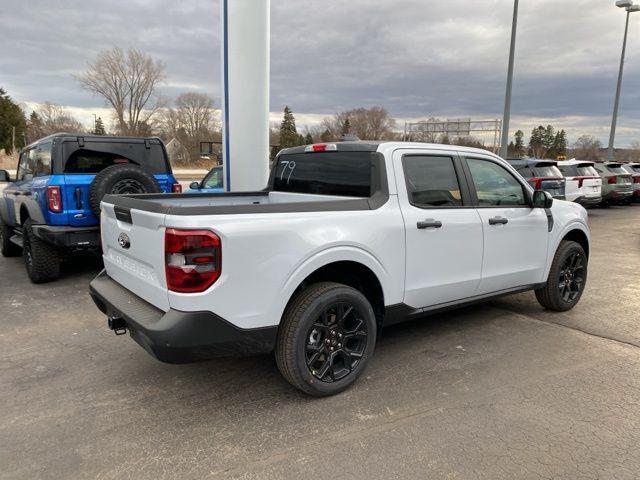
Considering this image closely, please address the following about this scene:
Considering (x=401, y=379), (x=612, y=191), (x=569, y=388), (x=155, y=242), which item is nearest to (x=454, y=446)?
(x=401, y=379)

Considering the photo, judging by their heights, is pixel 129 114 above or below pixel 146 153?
above

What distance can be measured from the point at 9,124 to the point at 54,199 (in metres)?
67.1

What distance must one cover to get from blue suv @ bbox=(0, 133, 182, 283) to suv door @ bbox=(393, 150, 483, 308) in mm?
3874

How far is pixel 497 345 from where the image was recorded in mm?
4324

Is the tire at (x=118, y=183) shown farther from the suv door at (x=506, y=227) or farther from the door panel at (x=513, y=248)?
the door panel at (x=513, y=248)

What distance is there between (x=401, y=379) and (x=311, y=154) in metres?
2.15

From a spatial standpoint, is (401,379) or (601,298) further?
(601,298)

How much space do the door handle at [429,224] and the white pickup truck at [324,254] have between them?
11 mm

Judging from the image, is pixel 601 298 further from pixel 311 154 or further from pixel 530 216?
pixel 311 154

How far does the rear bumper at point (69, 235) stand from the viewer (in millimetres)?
5906

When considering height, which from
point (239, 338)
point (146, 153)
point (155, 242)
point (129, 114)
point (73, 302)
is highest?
point (129, 114)

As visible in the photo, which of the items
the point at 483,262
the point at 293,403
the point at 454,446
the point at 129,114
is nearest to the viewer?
the point at 454,446

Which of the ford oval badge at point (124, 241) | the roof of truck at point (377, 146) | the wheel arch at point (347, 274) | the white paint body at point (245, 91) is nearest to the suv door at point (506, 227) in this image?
the roof of truck at point (377, 146)

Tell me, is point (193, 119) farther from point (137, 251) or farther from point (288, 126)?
point (137, 251)
